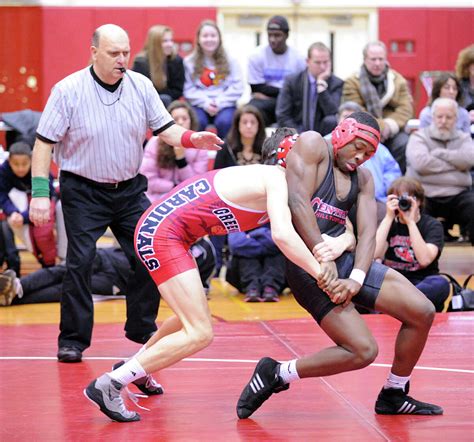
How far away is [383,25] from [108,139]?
7285 millimetres

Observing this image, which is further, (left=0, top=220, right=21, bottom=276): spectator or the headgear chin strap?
(left=0, top=220, right=21, bottom=276): spectator

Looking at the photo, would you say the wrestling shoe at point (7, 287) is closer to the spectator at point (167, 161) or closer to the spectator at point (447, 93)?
the spectator at point (167, 161)

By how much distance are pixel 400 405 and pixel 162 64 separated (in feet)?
17.5

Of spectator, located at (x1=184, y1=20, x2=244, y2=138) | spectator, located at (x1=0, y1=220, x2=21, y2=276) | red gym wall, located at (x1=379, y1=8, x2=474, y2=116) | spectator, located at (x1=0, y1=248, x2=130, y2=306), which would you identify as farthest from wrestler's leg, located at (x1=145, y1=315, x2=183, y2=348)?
red gym wall, located at (x1=379, y1=8, x2=474, y2=116)

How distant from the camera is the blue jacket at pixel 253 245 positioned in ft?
27.7

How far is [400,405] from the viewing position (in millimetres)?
4801

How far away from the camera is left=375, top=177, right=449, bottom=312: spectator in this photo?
295 inches

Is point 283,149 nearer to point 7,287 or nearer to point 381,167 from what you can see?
point 7,287

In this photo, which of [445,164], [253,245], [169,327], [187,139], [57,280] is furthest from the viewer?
[445,164]

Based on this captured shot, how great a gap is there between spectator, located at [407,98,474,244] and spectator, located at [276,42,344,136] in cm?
79

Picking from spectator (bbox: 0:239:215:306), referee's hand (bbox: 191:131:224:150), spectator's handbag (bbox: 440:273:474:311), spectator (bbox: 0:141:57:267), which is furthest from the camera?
spectator (bbox: 0:141:57:267)

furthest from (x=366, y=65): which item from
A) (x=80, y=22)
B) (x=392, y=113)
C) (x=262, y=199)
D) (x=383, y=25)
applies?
(x=262, y=199)

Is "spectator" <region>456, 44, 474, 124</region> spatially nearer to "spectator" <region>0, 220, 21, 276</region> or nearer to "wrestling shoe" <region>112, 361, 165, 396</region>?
"spectator" <region>0, 220, 21, 276</region>

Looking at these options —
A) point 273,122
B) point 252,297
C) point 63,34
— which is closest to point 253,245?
point 252,297
